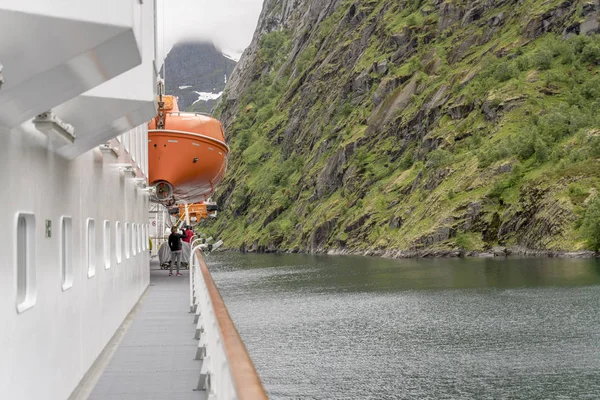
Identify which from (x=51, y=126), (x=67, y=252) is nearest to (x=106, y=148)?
(x=67, y=252)

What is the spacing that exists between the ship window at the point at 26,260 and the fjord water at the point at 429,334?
1727cm

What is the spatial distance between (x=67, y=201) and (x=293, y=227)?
99.7 m

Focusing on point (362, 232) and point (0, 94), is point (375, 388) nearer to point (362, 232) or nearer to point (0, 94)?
point (0, 94)

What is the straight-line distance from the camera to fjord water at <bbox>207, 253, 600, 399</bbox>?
23.5 metres

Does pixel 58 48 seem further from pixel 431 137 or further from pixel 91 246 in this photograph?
pixel 431 137

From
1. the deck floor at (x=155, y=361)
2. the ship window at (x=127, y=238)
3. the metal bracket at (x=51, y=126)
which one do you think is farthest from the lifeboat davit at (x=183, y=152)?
the metal bracket at (x=51, y=126)

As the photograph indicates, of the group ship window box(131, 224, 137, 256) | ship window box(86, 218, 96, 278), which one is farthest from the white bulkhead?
ship window box(131, 224, 137, 256)

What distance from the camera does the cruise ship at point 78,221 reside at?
14.2 feet

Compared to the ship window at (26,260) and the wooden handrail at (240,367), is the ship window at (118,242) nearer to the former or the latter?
the ship window at (26,260)

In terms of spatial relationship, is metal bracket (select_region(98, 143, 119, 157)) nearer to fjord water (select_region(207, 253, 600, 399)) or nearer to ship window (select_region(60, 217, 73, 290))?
ship window (select_region(60, 217, 73, 290))

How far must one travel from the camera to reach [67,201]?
301 inches

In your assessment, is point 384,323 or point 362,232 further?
point 362,232

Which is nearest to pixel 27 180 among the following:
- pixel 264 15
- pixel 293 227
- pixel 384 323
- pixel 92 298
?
pixel 92 298

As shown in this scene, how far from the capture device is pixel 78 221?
8352mm
